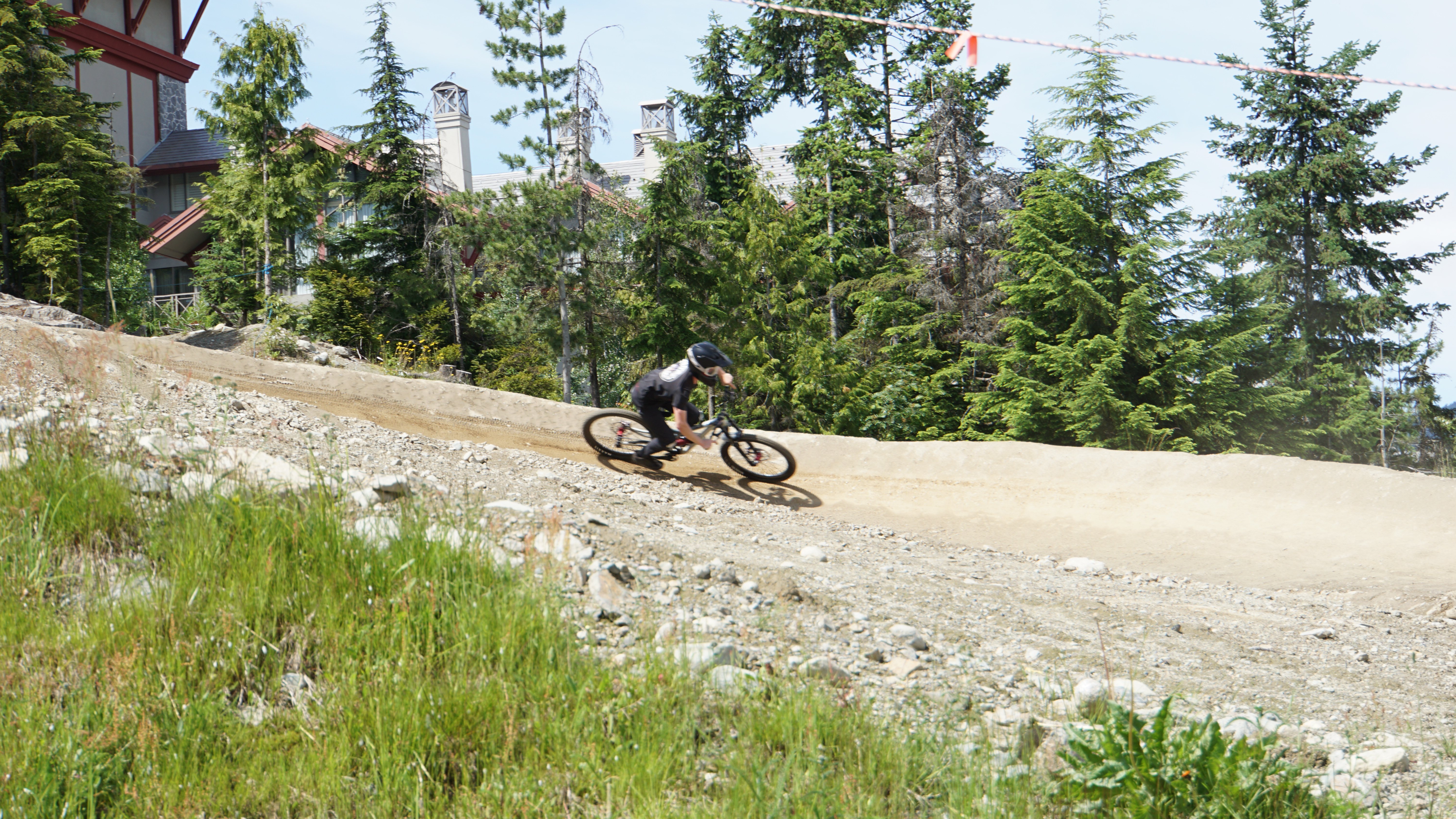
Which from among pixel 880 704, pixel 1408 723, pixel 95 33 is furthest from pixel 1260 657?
pixel 95 33

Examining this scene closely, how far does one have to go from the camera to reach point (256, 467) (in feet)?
16.4

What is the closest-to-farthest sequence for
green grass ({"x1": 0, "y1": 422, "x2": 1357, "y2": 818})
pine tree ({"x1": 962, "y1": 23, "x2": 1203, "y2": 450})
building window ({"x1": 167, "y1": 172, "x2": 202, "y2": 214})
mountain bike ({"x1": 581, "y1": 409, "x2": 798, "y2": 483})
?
green grass ({"x1": 0, "y1": 422, "x2": 1357, "y2": 818}), mountain bike ({"x1": 581, "y1": 409, "x2": 798, "y2": 483}), pine tree ({"x1": 962, "y1": 23, "x2": 1203, "y2": 450}), building window ({"x1": 167, "y1": 172, "x2": 202, "y2": 214})

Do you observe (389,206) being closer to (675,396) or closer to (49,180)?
(49,180)

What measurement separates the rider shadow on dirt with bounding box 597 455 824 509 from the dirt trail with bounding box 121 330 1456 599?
0.03 m

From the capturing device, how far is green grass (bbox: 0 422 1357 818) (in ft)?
9.51

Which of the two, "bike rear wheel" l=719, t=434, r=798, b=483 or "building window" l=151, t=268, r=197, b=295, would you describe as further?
"building window" l=151, t=268, r=197, b=295

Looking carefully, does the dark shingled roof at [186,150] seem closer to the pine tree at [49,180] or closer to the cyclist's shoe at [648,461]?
the pine tree at [49,180]

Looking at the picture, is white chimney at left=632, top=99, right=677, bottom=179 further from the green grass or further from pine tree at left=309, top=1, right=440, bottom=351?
the green grass

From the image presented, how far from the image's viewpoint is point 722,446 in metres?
10.7

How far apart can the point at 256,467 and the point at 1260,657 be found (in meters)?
5.90

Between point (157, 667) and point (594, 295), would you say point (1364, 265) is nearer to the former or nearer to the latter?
point (594, 295)

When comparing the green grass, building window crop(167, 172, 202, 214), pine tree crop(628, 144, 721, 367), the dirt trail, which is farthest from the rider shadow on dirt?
building window crop(167, 172, 202, 214)

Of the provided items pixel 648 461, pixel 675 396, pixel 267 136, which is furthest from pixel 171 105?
pixel 675 396

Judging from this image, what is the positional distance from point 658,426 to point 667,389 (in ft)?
1.49
